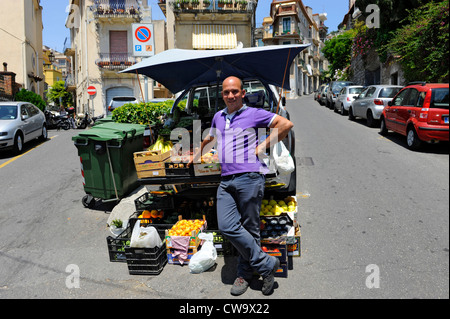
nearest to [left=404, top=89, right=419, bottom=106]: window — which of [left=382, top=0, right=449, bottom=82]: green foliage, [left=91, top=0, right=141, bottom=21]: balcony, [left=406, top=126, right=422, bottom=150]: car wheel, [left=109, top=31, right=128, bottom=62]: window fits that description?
[left=406, top=126, right=422, bottom=150]: car wheel

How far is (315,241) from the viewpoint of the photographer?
4.71m

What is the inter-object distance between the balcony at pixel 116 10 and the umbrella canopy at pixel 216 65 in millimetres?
26840

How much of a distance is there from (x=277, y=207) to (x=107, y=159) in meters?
2.85

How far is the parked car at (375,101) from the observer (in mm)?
14094

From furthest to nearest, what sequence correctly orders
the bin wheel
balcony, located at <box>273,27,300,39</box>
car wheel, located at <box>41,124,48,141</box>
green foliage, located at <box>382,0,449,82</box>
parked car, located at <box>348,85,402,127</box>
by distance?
balcony, located at <box>273,27,300,39</box>, car wheel, located at <box>41,124,48,141</box>, parked car, located at <box>348,85,402,127</box>, green foliage, located at <box>382,0,449,82</box>, the bin wheel

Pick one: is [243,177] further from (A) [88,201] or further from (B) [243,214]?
(A) [88,201]

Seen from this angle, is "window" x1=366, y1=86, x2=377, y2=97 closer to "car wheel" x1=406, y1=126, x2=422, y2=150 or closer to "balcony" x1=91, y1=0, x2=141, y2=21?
"car wheel" x1=406, y1=126, x2=422, y2=150

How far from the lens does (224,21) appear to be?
31578mm

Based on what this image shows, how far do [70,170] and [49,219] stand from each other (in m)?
3.58

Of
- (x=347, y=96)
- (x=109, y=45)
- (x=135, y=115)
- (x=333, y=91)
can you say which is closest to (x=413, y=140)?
(x=135, y=115)

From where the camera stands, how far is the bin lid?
5.83m

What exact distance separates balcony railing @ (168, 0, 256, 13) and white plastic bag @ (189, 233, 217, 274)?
29.4 metres
